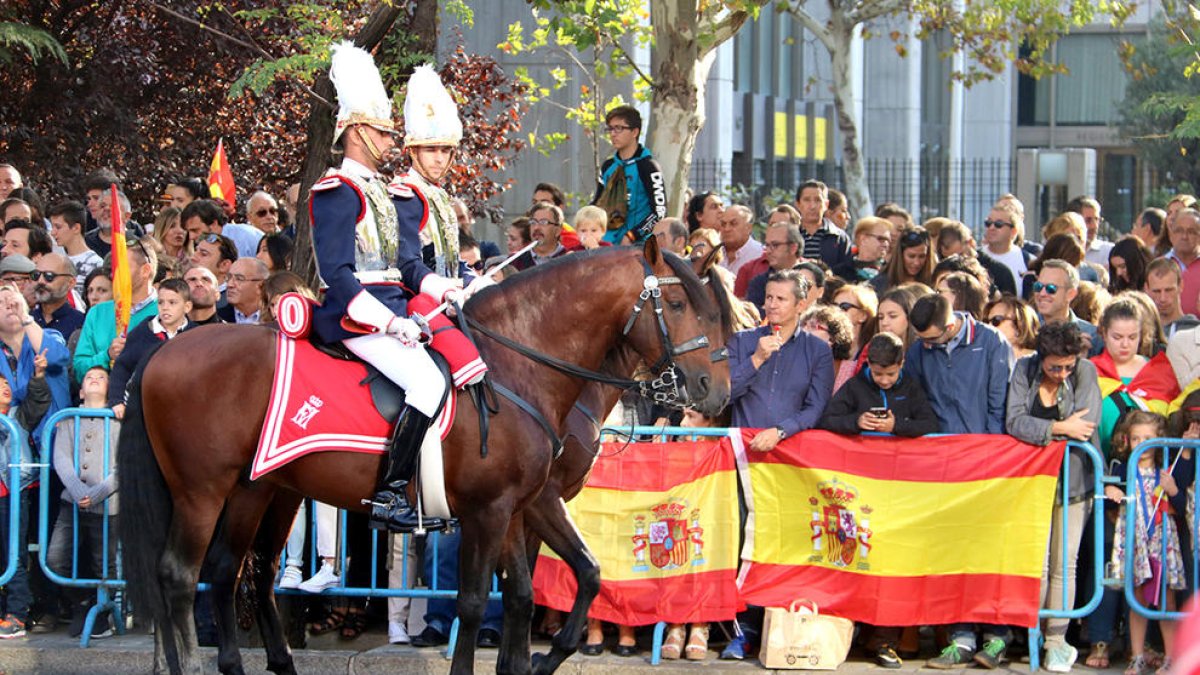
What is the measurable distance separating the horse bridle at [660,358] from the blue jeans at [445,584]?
2.03 metres

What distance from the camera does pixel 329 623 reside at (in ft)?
32.8

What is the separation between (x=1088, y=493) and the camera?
9.12 metres

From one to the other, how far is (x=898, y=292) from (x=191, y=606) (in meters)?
4.47

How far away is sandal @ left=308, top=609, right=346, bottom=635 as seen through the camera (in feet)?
32.8

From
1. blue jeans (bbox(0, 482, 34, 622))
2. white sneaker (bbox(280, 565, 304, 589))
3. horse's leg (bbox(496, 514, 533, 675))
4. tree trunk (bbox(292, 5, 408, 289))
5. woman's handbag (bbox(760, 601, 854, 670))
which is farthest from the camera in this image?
tree trunk (bbox(292, 5, 408, 289))

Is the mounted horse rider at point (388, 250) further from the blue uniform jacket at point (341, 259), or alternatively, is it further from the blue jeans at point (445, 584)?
the blue jeans at point (445, 584)

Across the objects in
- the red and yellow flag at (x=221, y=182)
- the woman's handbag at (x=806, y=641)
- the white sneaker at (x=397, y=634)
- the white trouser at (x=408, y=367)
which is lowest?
the white sneaker at (x=397, y=634)

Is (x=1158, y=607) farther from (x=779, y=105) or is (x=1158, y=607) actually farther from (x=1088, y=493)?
(x=779, y=105)

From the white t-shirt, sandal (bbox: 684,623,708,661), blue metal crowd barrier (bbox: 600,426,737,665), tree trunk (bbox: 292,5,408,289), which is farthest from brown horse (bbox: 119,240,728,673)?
the white t-shirt

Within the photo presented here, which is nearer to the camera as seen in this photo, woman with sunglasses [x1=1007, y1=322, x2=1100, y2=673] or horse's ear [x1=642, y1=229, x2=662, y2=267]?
horse's ear [x1=642, y1=229, x2=662, y2=267]

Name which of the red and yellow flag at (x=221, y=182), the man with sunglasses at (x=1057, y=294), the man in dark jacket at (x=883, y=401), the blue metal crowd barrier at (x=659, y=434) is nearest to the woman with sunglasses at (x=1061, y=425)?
the man in dark jacket at (x=883, y=401)

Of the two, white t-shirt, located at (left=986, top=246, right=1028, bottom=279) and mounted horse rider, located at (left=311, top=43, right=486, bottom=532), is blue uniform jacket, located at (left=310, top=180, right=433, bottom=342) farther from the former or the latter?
white t-shirt, located at (left=986, top=246, right=1028, bottom=279)

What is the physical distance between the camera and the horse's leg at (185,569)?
8148 mm

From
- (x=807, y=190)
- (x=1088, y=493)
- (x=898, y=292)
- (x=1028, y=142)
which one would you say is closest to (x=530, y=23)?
(x=807, y=190)
